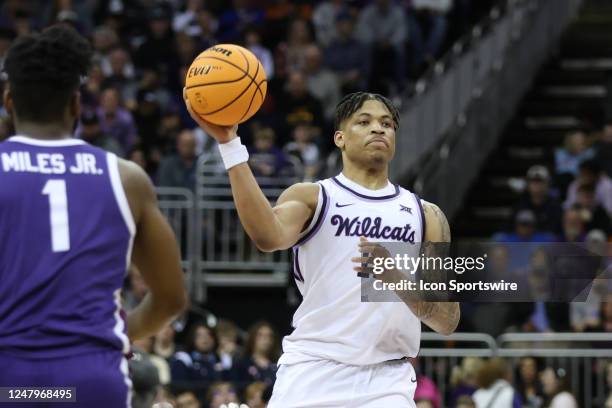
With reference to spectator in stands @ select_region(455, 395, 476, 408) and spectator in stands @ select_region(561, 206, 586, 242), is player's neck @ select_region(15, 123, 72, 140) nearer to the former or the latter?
spectator in stands @ select_region(455, 395, 476, 408)

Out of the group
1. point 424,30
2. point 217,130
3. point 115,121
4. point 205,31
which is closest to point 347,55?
point 424,30

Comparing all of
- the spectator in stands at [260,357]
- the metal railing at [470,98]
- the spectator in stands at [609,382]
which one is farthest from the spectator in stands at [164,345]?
the spectator in stands at [609,382]

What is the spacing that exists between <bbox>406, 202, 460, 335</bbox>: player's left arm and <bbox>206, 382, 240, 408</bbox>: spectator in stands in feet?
19.4

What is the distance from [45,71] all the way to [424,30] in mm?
16390

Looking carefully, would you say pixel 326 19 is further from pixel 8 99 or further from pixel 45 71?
pixel 45 71

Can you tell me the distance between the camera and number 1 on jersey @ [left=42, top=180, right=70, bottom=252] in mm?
5031

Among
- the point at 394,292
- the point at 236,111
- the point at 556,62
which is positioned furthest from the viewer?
the point at 556,62

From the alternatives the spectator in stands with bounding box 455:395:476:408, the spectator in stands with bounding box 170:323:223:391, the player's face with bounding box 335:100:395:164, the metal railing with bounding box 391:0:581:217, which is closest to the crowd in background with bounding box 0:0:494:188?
the metal railing with bounding box 391:0:581:217

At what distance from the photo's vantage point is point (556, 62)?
23.0 m

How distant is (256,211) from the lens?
670 cm

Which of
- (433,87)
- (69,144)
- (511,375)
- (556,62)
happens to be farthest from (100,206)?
(556,62)

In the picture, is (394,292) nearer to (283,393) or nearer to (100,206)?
(283,393)

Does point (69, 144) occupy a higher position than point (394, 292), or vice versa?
point (69, 144)

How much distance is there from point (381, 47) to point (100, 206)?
15473 mm
